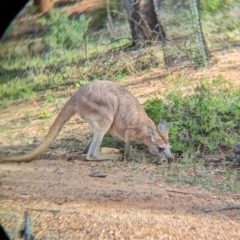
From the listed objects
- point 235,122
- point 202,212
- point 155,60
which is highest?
point 155,60

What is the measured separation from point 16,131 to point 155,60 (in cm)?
74

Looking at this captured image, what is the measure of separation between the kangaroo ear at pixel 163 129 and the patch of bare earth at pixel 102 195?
142mm

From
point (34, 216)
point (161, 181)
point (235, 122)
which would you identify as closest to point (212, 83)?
point (235, 122)

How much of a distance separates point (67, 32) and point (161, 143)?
70 centimetres

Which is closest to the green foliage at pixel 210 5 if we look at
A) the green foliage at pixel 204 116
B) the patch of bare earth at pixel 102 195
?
the patch of bare earth at pixel 102 195

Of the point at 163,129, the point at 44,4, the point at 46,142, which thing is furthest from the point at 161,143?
the point at 44,4

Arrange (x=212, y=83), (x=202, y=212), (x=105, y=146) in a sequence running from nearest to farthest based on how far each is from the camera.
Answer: (x=202, y=212) → (x=212, y=83) → (x=105, y=146)

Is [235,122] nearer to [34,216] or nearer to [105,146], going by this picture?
[105,146]

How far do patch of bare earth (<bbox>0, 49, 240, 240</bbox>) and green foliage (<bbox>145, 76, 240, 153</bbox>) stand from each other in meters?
0.07

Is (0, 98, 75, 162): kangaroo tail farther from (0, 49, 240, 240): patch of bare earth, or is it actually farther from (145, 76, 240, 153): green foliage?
(145, 76, 240, 153): green foliage

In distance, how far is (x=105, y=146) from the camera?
3.76m

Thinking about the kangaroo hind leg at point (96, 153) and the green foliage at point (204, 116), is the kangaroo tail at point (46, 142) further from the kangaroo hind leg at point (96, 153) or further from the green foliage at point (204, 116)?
the green foliage at point (204, 116)

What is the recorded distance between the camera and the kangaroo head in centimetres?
348

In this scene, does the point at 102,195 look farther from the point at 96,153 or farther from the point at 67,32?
the point at 67,32
